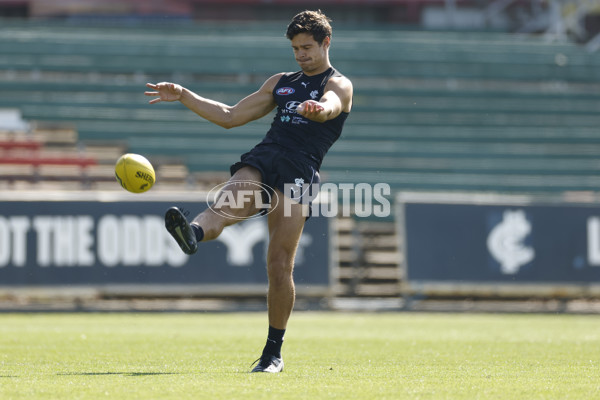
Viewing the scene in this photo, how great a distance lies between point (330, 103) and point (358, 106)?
49.6 ft

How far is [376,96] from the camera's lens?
21.2 metres

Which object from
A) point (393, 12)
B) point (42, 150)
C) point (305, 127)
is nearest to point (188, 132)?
Answer: point (42, 150)

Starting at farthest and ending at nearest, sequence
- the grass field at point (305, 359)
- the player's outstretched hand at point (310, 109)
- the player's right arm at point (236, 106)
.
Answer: the player's right arm at point (236, 106) < the player's outstretched hand at point (310, 109) < the grass field at point (305, 359)

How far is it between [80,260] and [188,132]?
21.3 ft

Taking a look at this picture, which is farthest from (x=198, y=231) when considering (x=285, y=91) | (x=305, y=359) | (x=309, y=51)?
(x=305, y=359)

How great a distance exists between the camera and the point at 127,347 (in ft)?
25.0

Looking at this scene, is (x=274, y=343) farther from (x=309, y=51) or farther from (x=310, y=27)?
(x=310, y=27)

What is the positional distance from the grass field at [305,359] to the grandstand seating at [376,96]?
23.5ft

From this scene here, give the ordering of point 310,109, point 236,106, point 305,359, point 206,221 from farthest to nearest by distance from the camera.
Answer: point 305,359 → point 236,106 → point 206,221 → point 310,109

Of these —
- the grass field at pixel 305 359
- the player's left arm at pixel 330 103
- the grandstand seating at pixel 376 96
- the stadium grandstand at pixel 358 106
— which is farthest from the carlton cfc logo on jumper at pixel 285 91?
the grandstand seating at pixel 376 96

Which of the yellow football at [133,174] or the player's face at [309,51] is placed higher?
the player's face at [309,51]

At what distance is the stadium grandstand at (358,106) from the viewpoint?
690 inches

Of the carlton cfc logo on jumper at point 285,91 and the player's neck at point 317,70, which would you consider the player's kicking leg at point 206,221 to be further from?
the player's neck at point 317,70

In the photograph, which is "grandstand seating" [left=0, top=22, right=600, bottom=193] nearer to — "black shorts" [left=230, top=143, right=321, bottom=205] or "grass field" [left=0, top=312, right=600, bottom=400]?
"grass field" [left=0, top=312, right=600, bottom=400]
